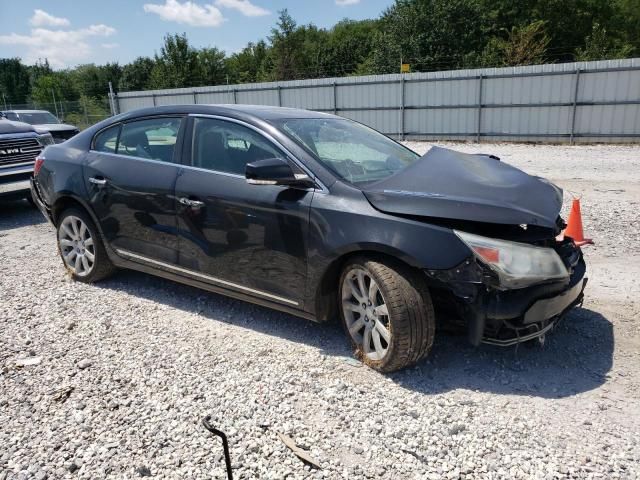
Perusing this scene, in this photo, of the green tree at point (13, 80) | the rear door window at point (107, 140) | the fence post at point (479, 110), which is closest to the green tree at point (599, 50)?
the fence post at point (479, 110)

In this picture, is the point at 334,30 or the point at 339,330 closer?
the point at 339,330

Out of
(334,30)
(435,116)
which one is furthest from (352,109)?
(334,30)

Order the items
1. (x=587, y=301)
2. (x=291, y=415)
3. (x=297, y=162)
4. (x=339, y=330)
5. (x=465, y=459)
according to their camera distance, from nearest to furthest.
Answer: (x=465, y=459), (x=291, y=415), (x=297, y=162), (x=339, y=330), (x=587, y=301)

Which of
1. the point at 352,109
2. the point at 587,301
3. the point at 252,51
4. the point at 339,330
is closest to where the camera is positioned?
the point at 339,330

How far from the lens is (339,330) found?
3832 mm

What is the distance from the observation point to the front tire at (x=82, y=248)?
4.66 meters

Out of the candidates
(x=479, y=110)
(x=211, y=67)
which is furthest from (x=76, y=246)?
(x=211, y=67)

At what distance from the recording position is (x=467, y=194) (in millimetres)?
3031

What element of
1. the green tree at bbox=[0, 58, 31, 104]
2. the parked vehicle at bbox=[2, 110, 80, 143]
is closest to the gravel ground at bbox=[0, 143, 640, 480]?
the parked vehicle at bbox=[2, 110, 80, 143]

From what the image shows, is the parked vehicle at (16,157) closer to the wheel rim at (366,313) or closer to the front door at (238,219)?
the front door at (238,219)

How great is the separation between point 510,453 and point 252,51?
62.7m

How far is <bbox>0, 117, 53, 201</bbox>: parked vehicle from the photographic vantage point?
7.64 m

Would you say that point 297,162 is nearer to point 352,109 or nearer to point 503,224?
point 503,224

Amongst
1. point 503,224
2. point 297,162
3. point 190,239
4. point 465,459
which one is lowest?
point 465,459
